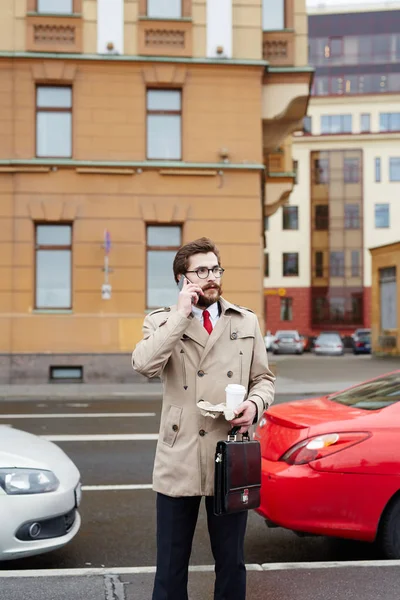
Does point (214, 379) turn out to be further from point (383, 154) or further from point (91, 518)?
point (383, 154)

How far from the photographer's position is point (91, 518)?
6129mm

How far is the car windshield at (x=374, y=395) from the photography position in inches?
206

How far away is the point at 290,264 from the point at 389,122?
14799 millimetres

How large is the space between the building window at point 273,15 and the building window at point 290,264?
38.4 metres

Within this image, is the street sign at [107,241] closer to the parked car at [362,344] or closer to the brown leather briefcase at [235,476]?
the brown leather briefcase at [235,476]

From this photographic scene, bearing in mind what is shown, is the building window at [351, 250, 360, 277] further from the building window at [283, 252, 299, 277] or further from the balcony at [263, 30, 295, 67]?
the balcony at [263, 30, 295, 67]

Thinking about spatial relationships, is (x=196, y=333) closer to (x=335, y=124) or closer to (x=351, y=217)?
(x=351, y=217)

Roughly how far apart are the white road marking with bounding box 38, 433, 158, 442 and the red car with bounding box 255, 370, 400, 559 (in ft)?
17.8

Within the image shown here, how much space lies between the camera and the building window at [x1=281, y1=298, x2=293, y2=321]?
187 ft

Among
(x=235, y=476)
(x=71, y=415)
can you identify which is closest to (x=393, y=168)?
(x=71, y=415)

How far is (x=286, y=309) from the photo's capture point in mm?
57344

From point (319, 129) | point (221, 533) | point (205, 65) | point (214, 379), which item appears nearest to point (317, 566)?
point (221, 533)

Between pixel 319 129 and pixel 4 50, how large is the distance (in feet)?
146

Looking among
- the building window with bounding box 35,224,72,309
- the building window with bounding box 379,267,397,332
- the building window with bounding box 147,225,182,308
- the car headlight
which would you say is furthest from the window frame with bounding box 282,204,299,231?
the car headlight
